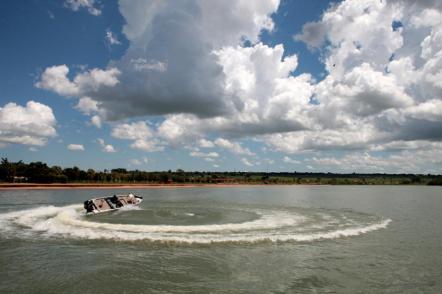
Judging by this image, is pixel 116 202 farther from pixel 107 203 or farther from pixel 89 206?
pixel 89 206

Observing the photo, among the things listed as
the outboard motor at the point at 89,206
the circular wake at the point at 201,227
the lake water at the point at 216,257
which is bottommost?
the lake water at the point at 216,257

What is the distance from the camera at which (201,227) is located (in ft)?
98.7

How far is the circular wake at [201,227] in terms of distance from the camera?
1018 inches

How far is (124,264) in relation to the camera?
61.5 feet

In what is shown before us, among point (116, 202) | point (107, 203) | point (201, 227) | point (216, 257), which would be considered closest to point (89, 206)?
point (107, 203)

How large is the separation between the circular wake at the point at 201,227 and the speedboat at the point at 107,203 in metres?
4.03

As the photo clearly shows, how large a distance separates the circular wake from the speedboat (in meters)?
4.03

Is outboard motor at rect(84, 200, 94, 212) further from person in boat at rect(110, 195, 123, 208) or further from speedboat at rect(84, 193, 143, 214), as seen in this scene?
person in boat at rect(110, 195, 123, 208)

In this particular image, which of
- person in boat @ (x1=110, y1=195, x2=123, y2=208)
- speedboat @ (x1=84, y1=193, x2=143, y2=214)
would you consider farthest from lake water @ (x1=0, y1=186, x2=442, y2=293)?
person in boat @ (x1=110, y1=195, x2=123, y2=208)

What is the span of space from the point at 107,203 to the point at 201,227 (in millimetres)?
19406

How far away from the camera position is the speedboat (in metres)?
41.6

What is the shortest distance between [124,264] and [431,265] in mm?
16325

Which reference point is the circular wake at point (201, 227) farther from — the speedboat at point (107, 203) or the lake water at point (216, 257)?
the speedboat at point (107, 203)

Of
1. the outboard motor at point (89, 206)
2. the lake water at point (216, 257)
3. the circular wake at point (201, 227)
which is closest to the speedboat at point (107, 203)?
the outboard motor at point (89, 206)
